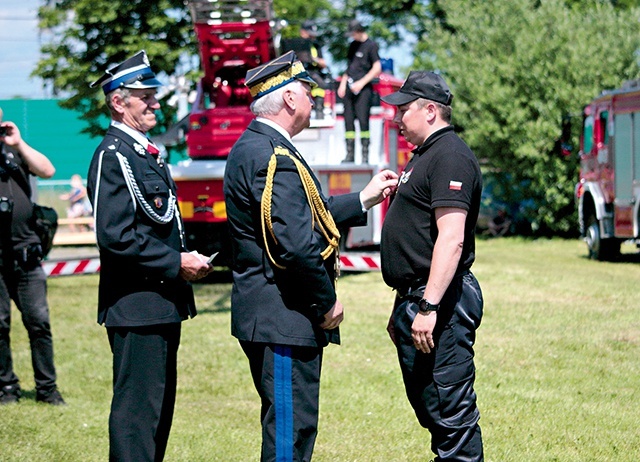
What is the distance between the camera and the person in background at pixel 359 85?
580 inches

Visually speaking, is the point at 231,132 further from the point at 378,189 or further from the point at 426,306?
the point at 426,306

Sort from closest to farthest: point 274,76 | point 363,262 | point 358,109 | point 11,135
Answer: point 274,76 → point 11,135 → point 363,262 → point 358,109

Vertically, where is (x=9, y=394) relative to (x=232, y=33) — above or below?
below

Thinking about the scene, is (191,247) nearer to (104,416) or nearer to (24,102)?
(104,416)

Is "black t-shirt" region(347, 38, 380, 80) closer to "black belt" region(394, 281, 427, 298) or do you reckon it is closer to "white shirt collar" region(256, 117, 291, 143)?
"black belt" region(394, 281, 427, 298)

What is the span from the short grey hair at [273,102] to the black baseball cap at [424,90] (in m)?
0.55

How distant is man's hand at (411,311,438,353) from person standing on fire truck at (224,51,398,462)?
394 mm

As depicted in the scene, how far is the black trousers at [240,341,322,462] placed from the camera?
14.9ft

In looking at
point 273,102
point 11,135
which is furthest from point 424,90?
point 11,135

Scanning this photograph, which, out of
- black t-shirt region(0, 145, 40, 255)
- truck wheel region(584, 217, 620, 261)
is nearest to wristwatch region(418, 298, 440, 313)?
black t-shirt region(0, 145, 40, 255)

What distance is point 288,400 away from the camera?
4.53 m

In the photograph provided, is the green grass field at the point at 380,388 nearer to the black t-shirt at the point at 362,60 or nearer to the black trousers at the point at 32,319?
the black trousers at the point at 32,319

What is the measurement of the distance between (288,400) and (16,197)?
397 centimetres

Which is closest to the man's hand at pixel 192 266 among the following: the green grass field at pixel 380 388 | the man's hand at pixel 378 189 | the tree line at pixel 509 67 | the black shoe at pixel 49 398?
the man's hand at pixel 378 189
